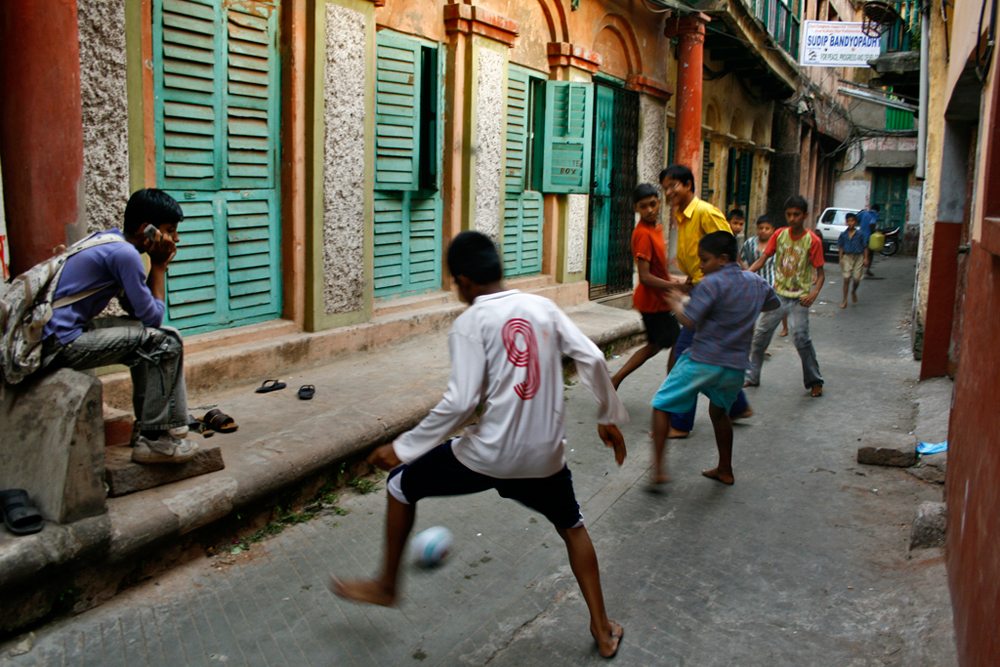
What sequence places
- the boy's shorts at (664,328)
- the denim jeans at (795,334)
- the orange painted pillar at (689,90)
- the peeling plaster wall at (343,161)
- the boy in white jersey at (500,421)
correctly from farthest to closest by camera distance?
the orange painted pillar at (689,90) < the denim jeans at (795,334) < the peeling plaster wall at (343,161) < the boy's shorts at (664,328) < the boy in white jersey at (500,421)

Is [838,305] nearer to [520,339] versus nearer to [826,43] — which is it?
[826,43]

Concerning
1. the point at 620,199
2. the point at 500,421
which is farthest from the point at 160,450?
the point at 620,199

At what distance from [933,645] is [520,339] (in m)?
1.94

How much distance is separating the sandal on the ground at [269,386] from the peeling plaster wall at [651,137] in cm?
778

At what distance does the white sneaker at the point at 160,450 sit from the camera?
12.0ft

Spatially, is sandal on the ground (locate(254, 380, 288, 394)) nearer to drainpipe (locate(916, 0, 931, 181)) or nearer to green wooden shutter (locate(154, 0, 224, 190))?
green wooden shutter (locate(154, 0, 224, 190))

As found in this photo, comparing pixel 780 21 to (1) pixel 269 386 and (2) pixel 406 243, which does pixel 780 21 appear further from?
(1) pixel 269 386

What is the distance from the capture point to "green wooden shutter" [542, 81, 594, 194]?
9523 millimetres

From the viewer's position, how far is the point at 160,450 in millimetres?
3691

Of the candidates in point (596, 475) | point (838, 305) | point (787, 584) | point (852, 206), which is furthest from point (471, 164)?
point (852, 206)

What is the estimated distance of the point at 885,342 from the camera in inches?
398

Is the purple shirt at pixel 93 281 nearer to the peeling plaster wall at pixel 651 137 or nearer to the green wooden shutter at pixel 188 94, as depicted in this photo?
the green wooden shutter at pixel 188 94

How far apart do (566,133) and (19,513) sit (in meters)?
7.67

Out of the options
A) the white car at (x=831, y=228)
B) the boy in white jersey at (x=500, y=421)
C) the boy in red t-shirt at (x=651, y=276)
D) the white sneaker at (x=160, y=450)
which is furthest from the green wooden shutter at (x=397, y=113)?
the white car at (x=831, y=228)
